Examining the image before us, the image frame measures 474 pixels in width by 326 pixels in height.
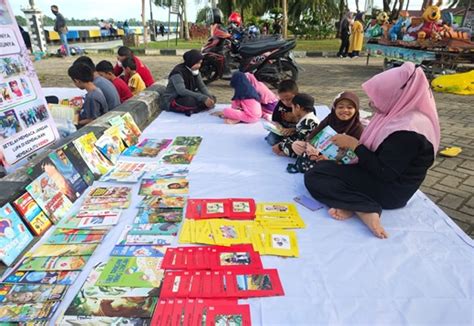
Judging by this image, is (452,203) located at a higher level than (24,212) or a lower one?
lower

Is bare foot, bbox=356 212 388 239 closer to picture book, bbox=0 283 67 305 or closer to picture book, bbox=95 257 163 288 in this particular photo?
picture book, bbox=95 257 163 288

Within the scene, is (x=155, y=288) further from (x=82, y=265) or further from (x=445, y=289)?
(x=445, y=289)

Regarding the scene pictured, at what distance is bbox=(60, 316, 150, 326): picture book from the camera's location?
1.33 metres

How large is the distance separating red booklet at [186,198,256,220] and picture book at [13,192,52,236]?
0.81 m

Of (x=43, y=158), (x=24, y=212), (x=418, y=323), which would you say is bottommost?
(x=418, y=323)

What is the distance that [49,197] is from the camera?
2.04 meters

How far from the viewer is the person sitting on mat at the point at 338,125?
242 cm

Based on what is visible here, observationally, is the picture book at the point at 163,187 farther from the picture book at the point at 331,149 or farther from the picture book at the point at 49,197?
the picture book at the point at 331,149

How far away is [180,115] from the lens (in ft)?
14.7

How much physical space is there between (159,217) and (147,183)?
0.49 metres

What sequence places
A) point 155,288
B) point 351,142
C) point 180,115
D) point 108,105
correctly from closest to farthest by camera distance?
point 155,288, point 351,142, point 108,105, point 180,115

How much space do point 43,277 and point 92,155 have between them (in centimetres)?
124

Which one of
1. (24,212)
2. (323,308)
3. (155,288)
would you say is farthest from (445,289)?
(24,212)

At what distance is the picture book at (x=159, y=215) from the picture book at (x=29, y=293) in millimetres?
583
